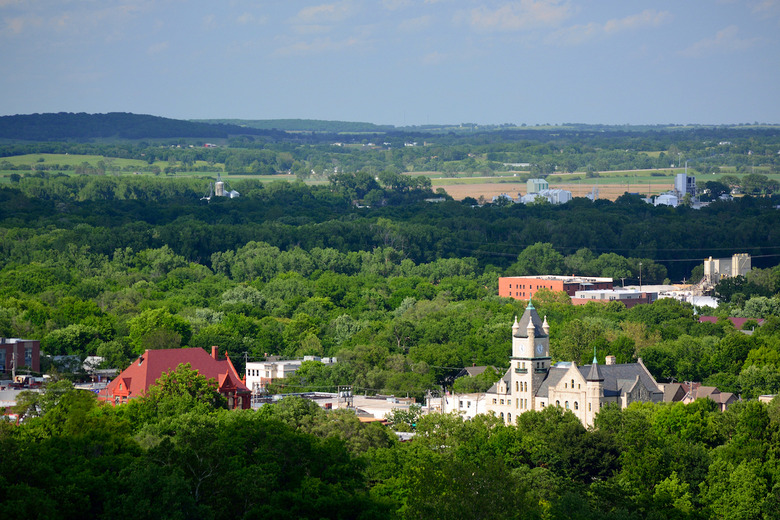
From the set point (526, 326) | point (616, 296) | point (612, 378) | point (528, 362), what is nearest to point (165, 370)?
point (528, 362)

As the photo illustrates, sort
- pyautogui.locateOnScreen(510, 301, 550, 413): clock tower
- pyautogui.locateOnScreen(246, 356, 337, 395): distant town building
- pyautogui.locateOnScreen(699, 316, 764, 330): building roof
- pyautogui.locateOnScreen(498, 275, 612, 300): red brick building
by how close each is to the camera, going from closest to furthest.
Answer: pyautogui.locateOnScreen(510, 301, 550, 413): clock tower, pyautogui.locateOnScreen(246, 356, 337, 395): distant town building, pyautogui.locateOnScreen(699, 316, 764, 330): building roof, pyautogui.locateOnScreen(498, 275, 612, 300): red brick building

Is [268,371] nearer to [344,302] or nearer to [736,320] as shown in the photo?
[344,302]

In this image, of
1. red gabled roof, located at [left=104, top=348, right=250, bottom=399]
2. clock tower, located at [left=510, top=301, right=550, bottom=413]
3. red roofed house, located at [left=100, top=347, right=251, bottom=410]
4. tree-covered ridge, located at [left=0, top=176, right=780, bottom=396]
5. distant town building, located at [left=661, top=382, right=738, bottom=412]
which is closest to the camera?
red roofed house, located at [left=100, top=347, right=251, bottom=410]

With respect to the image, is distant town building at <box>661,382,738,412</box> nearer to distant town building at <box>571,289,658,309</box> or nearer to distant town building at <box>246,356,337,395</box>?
distant town building at <box>246,356,337,395</box>

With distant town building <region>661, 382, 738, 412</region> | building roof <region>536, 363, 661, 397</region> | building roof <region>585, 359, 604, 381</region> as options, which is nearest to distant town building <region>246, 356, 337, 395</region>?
building roof <region>536, 363, 661, 397</region>

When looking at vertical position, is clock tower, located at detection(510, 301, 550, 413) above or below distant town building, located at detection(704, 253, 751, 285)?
above

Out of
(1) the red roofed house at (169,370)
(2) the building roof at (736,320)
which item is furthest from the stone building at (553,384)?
(2) the building roof at (736,320)

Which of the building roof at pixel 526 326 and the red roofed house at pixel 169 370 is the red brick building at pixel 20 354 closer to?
the red roofed house at pixel 169 370
